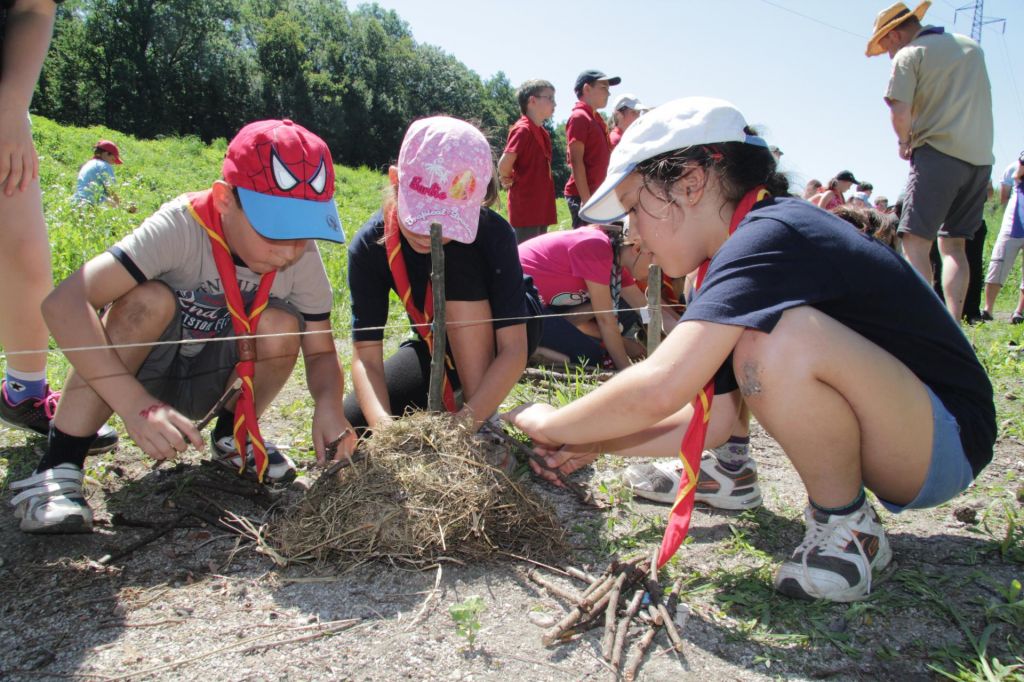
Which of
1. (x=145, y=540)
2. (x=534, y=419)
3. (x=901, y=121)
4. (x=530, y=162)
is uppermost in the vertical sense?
(x=901, y=121)

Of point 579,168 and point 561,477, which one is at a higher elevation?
point 579,168

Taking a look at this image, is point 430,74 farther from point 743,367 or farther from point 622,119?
point 743,367

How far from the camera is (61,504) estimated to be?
2.04 metres

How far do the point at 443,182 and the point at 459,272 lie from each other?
1.23 feet

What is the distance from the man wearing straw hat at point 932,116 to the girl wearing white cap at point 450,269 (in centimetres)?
300

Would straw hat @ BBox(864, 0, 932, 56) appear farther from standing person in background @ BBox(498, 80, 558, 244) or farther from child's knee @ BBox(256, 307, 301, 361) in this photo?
child's knee @ BBox(256, 307, 301, 361)

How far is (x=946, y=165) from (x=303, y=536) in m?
4.31

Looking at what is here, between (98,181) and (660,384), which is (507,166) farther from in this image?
(98,181)

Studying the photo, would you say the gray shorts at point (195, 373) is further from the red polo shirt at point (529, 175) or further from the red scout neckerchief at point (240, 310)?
the red polo shirt at point (529, 175)

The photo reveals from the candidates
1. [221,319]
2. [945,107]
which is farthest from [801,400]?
[945,107]

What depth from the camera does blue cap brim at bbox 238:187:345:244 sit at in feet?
7.19

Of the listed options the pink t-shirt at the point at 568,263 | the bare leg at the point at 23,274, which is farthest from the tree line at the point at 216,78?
the bare leg at the point at 23,274

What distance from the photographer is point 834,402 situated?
1750 mm

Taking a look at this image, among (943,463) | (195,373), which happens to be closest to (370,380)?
(195,373)
